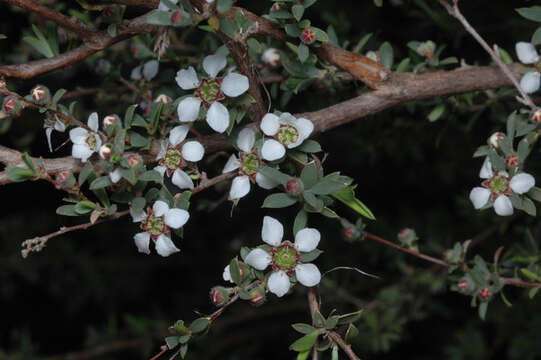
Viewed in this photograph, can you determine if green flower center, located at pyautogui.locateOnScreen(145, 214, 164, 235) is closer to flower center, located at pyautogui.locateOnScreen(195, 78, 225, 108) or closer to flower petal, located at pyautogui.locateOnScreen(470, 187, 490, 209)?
flower center, located at pyautogui.locateOnScreen(195, 78, 225, 108)

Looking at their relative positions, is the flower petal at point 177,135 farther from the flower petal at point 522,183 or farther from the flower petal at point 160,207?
the flower petal at point 522,183

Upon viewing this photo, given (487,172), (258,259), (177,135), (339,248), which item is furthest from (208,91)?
(339,248)

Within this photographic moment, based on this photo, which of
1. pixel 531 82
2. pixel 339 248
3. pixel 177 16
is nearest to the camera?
pixel 177 16

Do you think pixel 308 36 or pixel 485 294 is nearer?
pixel 308 36

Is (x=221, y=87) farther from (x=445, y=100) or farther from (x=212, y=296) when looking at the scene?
(x=445, y=100)

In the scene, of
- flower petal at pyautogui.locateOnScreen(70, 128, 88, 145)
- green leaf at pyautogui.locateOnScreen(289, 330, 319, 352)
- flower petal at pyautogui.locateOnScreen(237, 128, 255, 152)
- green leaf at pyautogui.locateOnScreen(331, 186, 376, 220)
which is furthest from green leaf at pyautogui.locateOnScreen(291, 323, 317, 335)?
flower petal at pyautogui.locateOnScreen(70, 128, 88, 145)

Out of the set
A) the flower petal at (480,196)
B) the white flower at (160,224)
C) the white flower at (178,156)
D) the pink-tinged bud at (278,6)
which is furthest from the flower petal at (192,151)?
the flower petal at (480,196)

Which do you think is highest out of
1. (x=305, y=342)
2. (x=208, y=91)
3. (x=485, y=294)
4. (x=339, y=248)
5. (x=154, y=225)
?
(x=208, y=91)

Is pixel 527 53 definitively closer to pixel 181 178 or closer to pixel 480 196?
pixel 480 196
